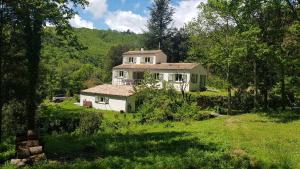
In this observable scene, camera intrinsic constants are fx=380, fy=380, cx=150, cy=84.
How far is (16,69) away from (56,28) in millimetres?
5715

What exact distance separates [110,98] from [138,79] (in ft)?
32.4

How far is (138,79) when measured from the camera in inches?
2672

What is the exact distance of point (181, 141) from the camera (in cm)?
2262

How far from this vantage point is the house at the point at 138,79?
190ft

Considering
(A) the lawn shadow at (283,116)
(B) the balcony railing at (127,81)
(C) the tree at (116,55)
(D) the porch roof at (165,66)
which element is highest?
(C) the tree at (116,55)

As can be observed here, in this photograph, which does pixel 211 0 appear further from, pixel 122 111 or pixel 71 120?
pixel 122 111

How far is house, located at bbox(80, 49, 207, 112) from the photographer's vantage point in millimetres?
57969

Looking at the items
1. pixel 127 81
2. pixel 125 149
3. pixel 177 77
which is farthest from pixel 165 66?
pixel 125 149

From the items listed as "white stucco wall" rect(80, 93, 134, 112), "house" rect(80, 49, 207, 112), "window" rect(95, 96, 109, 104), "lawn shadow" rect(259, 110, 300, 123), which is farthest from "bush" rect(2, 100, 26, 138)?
"window" rect(95, 96, 109, 104)

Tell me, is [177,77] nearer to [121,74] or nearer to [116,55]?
[121,74]

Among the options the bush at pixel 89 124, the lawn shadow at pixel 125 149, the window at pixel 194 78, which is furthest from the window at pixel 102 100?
the lawn shadow at pixel 125 149

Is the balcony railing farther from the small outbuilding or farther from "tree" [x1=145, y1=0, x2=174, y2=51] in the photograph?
"tree" [x1=145, y1=0, x2=174, y2=51]

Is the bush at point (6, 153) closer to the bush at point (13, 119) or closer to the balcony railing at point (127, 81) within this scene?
the bush at point (13, 119)

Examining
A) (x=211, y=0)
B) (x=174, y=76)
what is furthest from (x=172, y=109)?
(x=174, y=76)
